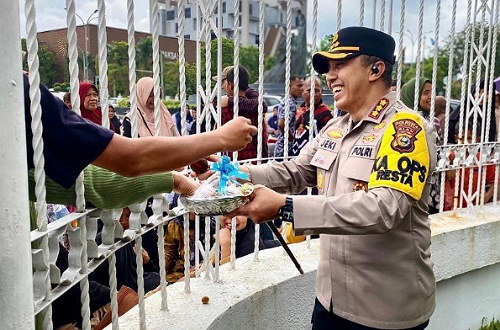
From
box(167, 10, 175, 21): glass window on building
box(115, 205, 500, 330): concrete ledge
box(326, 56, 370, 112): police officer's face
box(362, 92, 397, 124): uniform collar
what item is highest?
box(167, 10, 175, 21): glass window on building

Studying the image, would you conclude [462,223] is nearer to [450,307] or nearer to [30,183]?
[450,307]

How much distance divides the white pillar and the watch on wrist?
0.84 m

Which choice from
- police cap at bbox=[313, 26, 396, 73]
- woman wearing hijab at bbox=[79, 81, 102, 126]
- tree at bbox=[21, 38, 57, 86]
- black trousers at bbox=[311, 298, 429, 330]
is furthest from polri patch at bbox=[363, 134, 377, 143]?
woman wearing hijab at bbox=[79, 81, 102, 126]

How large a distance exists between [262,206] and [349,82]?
0.66 meters

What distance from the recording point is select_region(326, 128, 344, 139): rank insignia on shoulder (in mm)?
2152

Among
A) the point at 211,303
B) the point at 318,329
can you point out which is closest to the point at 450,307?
the point at 318,329

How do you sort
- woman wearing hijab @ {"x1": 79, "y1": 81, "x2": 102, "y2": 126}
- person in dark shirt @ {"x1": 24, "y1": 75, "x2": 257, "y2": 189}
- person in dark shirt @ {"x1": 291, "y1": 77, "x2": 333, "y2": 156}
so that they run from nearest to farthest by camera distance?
person in dark shirt @ {"x1": 24, "y1": 75, "x2": 257, "y2": 189}, woman wearing hijab @ {"x1": 79, "y1": 81, "x2": 102, "y2": 126}, person in dark shirt @ {"x1": 291, "y1": 77, "x2": 333, "y2": 156}

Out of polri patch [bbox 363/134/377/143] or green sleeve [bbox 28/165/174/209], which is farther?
polri patch [bbox 363/134/377/143]

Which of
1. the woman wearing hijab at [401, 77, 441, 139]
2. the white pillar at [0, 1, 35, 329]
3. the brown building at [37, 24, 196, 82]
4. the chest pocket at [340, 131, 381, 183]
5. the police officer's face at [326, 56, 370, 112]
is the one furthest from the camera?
the woman wearing hijab at [401, 77, 441, 139]

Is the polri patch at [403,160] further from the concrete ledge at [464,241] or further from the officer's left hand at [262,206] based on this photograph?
the concrete ledge at [464,241]

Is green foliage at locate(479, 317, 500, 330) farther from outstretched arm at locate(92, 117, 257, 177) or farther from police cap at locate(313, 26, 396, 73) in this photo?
outstretched arm at locate(92, 117, 257, 177)

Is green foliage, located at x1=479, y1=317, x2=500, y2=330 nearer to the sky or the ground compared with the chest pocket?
nearer to the ground

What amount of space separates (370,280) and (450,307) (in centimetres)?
190

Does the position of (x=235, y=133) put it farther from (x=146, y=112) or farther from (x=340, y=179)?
(x=146, y=112)
